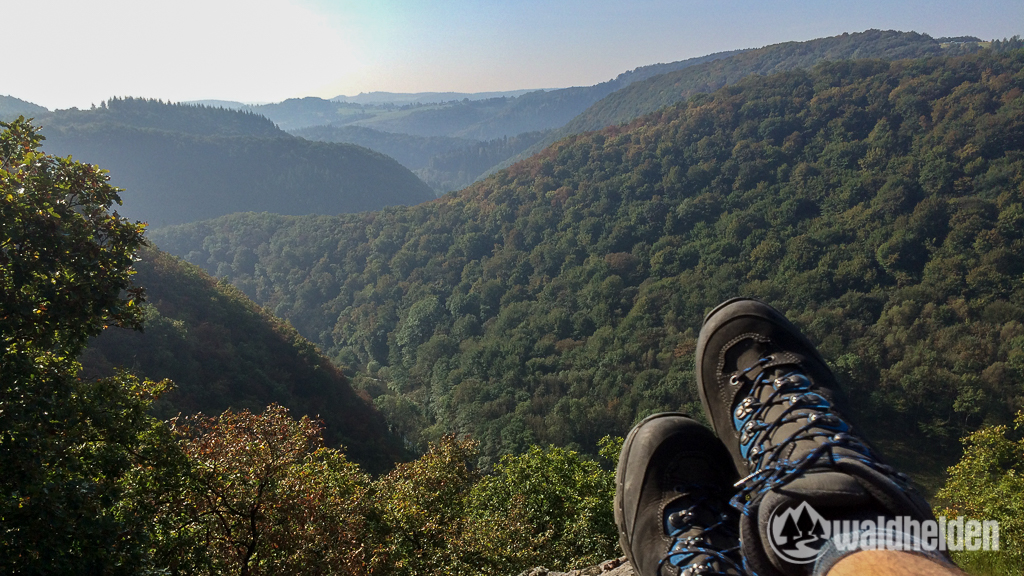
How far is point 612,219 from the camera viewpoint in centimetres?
9456

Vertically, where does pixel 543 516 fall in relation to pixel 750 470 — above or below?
below

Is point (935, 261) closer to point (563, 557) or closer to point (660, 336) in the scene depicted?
point (660, 336)

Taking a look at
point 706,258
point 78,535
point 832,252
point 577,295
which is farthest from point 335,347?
point 78,535

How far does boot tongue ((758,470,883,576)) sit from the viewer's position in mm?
2006

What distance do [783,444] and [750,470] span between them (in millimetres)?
430

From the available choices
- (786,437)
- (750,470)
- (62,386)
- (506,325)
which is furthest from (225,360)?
(506,325)

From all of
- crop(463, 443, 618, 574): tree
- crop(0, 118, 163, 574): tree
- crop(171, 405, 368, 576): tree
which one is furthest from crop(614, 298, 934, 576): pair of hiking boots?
crop(463, 443, 618, 574): tree

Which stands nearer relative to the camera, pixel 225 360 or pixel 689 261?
pixel 225 360

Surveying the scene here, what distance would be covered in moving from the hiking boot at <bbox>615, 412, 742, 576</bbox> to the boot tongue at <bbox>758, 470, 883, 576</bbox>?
0.95m

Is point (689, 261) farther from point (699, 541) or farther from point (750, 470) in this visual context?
point (699, 541)

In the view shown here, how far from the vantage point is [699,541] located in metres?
3.01

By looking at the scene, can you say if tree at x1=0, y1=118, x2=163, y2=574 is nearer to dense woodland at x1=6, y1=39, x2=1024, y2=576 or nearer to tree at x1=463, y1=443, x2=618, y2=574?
dense woodland at x1=6, y1=39, x2=1024, y2=576

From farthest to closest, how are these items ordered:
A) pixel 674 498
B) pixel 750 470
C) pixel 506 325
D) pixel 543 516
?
pixel 506 325 < pixel 543 516 < pixel 674 498 < pixel 750 470

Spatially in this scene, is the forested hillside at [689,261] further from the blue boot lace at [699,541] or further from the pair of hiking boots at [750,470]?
the blue boot lace at [699,541]
